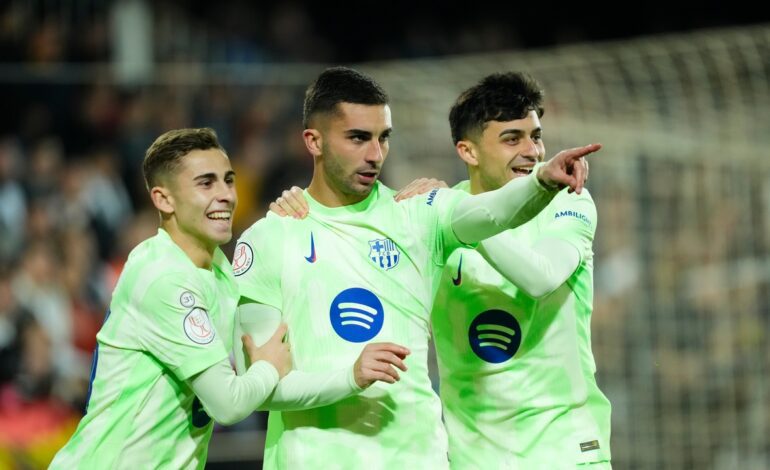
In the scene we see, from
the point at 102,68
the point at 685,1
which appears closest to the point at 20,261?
the point at 102,68

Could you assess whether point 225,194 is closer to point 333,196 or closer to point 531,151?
point 333,196

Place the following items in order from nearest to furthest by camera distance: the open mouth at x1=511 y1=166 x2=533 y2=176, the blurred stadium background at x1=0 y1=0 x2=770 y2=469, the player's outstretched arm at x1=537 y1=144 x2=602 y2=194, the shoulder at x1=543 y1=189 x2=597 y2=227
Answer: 1. the player's outstretched arm at x1=537 y1=144 x2=602 y2=194
2. the shoulder at x1=543 y1=189 x2=597 y2=227
3. the open mouth at x1=511 y1=166 x2=533 y2=176
4. the blurred stadium background at x1=0 y1=0 x2=770 y2=469

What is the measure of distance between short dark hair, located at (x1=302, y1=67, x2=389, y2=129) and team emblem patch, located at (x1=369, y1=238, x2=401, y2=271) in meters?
0.53

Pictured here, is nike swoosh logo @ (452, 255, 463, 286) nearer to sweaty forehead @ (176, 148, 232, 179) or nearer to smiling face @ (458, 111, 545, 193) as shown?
smiling face @ (458, 111, 545, 193)

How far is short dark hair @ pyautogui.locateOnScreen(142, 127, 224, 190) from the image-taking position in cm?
495

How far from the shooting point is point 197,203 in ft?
16.0

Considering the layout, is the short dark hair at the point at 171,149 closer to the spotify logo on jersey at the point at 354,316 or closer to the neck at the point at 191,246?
the neck at the point at 191,246

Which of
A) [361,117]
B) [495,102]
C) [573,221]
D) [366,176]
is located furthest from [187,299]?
[495,102]

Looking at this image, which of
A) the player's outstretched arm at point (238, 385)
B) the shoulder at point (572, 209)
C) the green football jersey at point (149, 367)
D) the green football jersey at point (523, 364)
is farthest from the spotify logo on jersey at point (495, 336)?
the green football jersey at point (149, 367)

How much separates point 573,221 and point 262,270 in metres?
1.33

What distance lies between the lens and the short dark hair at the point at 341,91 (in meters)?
4.82

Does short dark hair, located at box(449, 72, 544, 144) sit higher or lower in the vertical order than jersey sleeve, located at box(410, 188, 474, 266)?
higher

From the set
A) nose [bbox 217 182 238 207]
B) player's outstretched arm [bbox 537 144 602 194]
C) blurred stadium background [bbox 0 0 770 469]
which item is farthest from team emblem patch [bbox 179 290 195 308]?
blurred stadium background [bbox 0 0 770 469]

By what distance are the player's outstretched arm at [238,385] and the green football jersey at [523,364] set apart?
3.07ft
